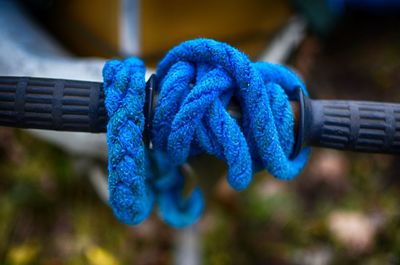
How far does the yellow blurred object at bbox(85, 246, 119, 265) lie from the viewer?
1.27 metres

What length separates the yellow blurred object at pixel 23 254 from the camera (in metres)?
1.26

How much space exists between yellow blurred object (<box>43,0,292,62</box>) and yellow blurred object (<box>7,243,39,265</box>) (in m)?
0.61

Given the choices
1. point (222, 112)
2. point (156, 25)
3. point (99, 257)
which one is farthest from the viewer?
point (99, 257)

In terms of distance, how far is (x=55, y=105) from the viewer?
0.57m

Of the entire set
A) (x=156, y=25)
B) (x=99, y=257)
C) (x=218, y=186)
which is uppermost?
(x=156, y=25)

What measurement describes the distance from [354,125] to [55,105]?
1.32 ft

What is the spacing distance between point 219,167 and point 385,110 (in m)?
0.50

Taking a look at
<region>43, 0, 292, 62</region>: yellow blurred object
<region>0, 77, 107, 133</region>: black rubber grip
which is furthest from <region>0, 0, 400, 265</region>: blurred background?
<region>0, 77, 107, 133</region>: black rubber grip

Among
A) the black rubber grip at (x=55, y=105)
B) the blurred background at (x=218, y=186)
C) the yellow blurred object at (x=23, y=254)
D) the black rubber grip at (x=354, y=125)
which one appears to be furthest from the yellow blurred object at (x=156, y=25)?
the yellow blurred object at (x=23, y=254)

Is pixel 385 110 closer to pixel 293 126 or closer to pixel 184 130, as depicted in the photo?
pixel 293 126

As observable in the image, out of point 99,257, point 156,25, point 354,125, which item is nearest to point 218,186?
point 99,257

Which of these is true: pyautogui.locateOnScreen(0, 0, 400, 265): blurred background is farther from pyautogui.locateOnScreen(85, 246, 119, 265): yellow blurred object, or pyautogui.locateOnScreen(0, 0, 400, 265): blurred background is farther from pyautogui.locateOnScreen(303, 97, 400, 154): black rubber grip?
pyautogui.locateOnScreen(303, 97, 400, 154): black rubber grip

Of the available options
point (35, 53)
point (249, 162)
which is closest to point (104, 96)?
point (249, 162)

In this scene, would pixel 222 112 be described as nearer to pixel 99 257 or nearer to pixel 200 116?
pixel 200 116
